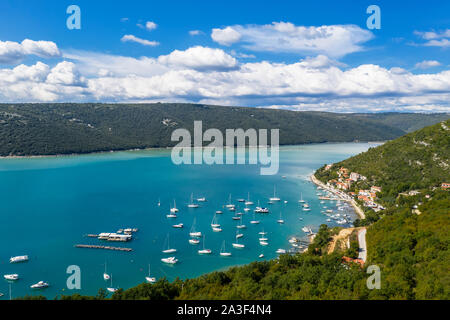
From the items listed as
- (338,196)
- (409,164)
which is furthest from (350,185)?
(409,164)

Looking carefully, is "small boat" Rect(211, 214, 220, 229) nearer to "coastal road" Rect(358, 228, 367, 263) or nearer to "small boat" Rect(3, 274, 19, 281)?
"coastal road" Rect(358, 228, 367, 263)

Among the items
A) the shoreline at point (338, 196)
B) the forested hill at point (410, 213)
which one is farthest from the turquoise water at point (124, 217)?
the forested hill at point (410, 213)

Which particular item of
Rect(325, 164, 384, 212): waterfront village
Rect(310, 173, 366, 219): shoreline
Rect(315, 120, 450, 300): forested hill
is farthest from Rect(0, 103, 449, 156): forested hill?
Rect(315, 120, 450, 300): forested hill

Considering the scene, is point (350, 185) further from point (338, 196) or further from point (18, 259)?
point (18, 259)

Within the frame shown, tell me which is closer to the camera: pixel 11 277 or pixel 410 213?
pixel 11 277
